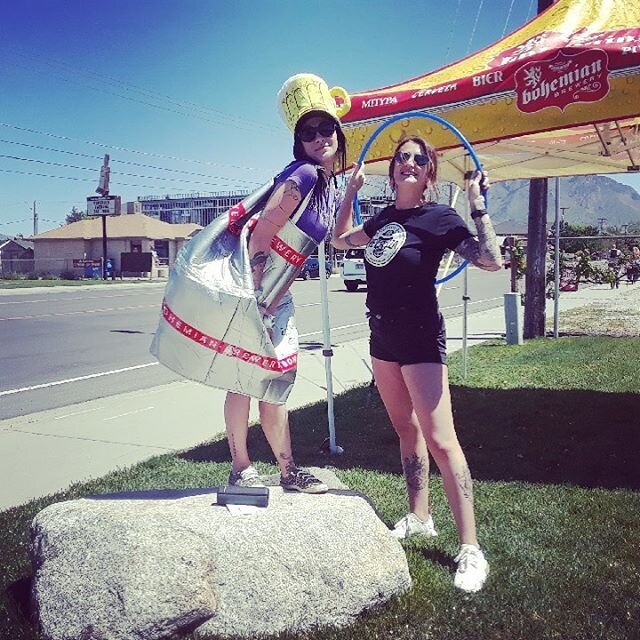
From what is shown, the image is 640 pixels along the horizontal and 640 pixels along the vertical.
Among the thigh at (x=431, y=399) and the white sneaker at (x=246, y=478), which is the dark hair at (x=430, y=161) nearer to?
the thigh at (x=431, y=399)

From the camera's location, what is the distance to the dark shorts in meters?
3.41

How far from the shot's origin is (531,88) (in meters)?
4.92

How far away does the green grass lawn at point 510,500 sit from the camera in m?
3.06

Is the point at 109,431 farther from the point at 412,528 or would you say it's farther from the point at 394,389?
the point at 394,389

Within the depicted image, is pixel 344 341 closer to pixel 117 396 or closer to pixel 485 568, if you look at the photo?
pixel 117 396

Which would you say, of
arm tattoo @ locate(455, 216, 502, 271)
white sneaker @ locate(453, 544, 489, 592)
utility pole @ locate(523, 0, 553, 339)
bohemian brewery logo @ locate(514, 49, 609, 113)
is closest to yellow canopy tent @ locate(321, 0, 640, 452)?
bohemian brewery logo @ locate(514, 49, 609, 113)

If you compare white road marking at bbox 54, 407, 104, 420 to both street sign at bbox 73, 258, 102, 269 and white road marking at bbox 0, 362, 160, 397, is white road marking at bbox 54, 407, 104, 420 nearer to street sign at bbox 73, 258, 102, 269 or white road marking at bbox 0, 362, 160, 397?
white road marking at bbox 0, 362, 160, 397

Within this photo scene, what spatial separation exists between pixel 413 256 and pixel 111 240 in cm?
5494

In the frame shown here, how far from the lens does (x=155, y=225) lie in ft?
197

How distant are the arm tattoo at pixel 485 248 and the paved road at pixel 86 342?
5.76 m

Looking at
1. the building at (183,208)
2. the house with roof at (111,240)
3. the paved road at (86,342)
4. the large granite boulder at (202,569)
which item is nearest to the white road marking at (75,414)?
the paved road at (86,342)

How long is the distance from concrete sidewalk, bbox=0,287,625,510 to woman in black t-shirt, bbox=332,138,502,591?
2.82 meters

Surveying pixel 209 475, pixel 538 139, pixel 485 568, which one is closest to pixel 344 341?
pixel 538 139

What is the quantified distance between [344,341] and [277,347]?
33.3 ft
